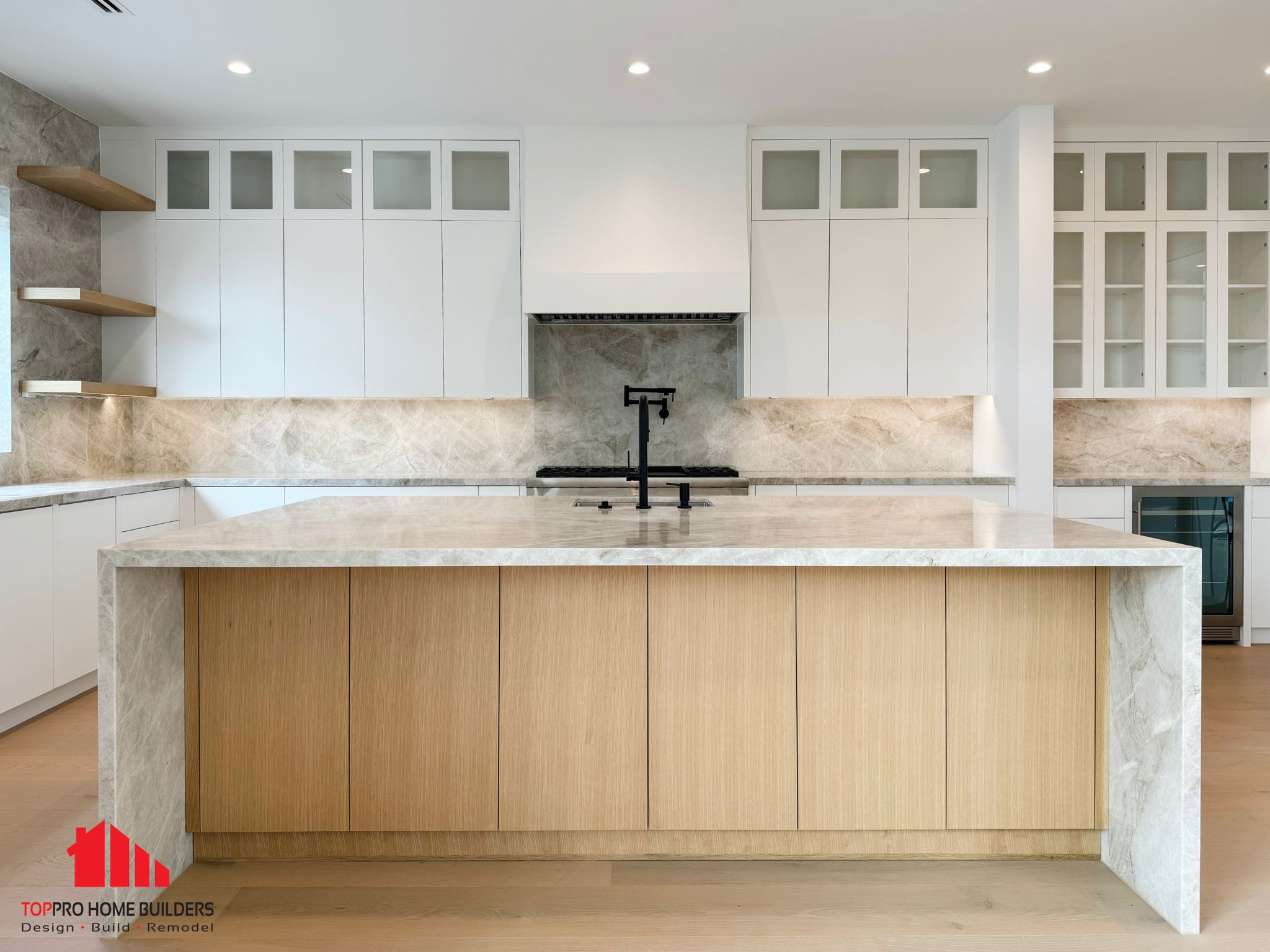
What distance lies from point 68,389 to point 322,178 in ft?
5.26

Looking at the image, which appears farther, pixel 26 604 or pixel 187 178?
pixel 187 178

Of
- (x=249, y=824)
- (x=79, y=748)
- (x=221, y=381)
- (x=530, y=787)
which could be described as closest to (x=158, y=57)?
(x=221, y=381)

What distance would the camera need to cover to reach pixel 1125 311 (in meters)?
4.43

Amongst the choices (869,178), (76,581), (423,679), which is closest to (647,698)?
(423,679)

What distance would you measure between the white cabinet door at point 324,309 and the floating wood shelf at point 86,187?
2.42 ft

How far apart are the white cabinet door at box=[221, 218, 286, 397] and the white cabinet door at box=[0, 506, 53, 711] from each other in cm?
139

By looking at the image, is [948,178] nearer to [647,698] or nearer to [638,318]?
[638,318]

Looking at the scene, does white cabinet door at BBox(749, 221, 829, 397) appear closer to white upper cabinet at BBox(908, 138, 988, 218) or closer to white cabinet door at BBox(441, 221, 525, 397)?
white upper cabinet at BBox(908, 138, 988, 218)

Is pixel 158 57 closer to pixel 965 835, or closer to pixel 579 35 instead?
pixel 579 35

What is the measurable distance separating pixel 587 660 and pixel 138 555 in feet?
3.26

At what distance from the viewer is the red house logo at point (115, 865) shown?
176cm

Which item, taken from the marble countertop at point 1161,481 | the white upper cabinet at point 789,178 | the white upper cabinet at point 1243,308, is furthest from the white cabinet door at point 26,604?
the white upper cabinet at point 1243,308

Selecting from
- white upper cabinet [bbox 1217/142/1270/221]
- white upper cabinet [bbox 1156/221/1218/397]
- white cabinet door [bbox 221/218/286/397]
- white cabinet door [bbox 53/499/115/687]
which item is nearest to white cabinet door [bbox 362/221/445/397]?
white cabinet door [bbox 221/218/286/397]

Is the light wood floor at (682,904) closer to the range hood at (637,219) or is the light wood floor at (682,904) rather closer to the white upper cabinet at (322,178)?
the range hood at (637,219)
